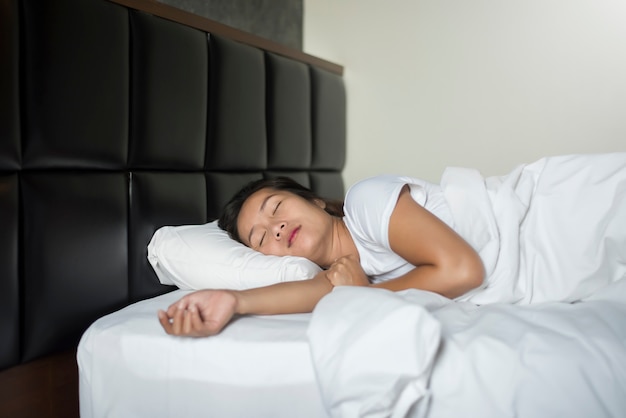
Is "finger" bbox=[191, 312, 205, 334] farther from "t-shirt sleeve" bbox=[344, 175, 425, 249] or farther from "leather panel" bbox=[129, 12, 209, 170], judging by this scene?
"leather panel" bbox=[129, 12, 209, 170]

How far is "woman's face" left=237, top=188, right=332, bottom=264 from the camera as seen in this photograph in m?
1.32

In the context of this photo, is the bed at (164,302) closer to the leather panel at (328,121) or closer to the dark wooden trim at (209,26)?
the dark wooden trim at (209,26)

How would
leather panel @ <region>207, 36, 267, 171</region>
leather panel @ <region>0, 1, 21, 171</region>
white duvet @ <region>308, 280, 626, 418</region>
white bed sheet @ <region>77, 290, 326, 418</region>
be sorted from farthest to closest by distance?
leather panel @ <region>207, 36, 267, 171</region>
leather panel @ <region>0, 1, 21, 171</region>
white bed sheet @ <region>77, 290, 326, 418</region>
white duvet @ <region>308, 280, 626, 418</region>

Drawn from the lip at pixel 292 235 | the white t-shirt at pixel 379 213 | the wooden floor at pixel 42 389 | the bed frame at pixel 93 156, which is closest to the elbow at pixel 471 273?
the white t-shirt at pixel 379 213

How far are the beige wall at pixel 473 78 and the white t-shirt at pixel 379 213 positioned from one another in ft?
3.14

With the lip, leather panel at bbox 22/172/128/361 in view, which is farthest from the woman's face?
leather panel at bbox 22/172/128/361

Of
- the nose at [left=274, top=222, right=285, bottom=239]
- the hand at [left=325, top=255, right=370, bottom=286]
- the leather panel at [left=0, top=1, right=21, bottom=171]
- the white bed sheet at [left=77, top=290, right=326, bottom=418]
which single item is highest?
the leather panel at [left=0, top=1, right=21, bottom=171]

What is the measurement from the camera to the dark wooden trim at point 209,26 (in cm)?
143

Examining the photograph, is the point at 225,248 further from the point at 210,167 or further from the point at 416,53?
the point at 416,53

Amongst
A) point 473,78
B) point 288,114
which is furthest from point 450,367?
point 473,78

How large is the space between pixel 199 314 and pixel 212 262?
0.33m

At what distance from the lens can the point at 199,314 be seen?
98 centimetres

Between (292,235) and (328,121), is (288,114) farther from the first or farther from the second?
(292,235)

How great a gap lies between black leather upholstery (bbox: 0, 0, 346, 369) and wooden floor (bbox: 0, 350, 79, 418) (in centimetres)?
4
